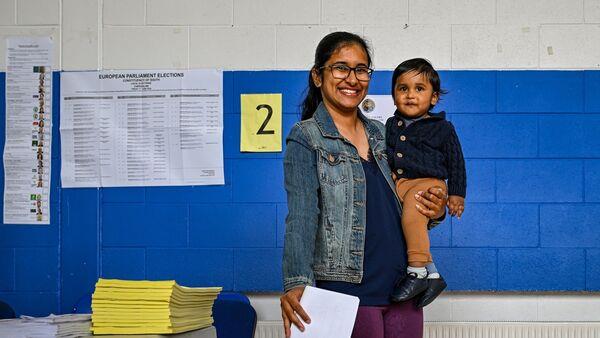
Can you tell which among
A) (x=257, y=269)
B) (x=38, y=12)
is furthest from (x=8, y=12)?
(x=257, y=269)

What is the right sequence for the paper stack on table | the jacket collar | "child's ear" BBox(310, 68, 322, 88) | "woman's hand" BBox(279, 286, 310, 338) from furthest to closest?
"child's ear" BBox(310, 68, 322, 88)
the jacket collar
"woman's hand" BBox(279, 286, 310, 338)
the paper stack on table

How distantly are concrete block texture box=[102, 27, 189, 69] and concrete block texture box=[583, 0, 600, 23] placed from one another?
1827mm

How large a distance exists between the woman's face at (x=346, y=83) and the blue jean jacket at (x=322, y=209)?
0.10 meters

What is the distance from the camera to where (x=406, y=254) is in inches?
86.8

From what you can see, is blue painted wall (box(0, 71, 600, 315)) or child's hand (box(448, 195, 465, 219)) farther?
blue painted wall (box(0, 71, 600, 315))

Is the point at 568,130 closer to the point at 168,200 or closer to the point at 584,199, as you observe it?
the point at 584,199

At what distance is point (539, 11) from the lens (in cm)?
388

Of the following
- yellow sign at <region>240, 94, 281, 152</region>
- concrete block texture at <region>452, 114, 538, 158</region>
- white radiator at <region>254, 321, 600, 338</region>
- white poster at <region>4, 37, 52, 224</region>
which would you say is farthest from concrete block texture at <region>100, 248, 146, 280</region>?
concrete block texture at <region>452, 114, 538, 158</region>

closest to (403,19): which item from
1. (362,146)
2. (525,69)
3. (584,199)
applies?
(525,69)

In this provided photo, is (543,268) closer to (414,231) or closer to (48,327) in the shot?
(414,231)

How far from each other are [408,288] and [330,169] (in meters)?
0.36

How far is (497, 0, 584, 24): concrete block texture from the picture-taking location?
3873mm

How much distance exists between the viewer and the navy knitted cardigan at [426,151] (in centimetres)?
232

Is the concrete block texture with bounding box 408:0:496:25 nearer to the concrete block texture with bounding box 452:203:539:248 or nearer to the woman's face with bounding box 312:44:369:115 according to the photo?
the concrete block texture with bounding box 452:203:539:248
